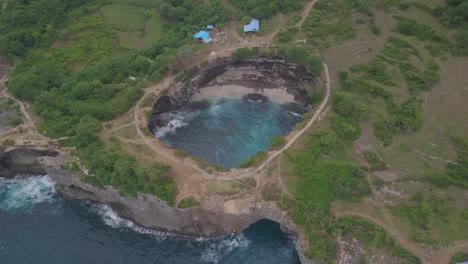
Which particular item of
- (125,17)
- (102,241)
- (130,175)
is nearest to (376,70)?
(130,175)

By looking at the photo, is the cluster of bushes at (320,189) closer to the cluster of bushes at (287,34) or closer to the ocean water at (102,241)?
the ocean water at (102,241)

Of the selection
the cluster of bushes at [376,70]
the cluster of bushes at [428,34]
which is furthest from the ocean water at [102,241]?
the cluster of bushes at [428,34]

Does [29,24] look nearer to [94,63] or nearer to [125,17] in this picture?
[94,63]

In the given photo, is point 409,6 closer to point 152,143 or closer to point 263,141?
point 263,141

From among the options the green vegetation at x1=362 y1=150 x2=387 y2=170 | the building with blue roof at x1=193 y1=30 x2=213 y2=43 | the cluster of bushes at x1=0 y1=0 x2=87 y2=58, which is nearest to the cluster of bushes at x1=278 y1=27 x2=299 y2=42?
the building with blue roof at x1=193 y1=30 x2=213 y2=43

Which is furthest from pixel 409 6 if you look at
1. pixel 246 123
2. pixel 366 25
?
pixel 246 123

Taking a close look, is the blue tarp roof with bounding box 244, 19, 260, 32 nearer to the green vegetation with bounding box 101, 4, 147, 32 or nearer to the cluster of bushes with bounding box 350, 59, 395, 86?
the cluster of bushes with bounding box 350, 59, 395, 86

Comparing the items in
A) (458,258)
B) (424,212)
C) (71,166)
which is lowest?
(458,258)
